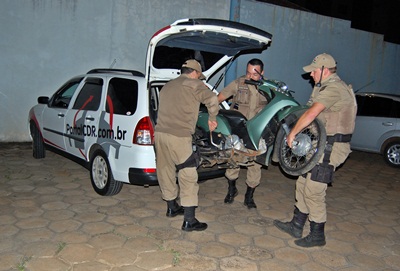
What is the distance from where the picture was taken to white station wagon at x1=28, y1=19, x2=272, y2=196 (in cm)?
468

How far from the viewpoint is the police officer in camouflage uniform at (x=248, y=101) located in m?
5.00

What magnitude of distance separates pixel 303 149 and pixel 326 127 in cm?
36

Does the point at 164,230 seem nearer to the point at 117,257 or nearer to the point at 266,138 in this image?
the point at 117,257

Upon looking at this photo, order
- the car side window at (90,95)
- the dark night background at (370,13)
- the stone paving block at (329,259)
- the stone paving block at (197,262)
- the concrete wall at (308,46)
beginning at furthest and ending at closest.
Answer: the dark night background at (370,13) < the concrete wall at (308,46) < the car side window at (90,95) < the stone paving block at (329,259) < the stone paving block at (197,262)

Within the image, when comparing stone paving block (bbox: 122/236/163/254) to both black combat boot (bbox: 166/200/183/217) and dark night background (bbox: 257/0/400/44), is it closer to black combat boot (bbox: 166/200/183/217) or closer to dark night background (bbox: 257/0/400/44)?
black combat boot (bbox: 166/200/183/217)

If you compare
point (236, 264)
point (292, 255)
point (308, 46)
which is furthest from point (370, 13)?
point (236, 264)

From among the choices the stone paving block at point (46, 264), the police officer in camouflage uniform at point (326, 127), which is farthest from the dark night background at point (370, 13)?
the stone paving block at point (46, 264)

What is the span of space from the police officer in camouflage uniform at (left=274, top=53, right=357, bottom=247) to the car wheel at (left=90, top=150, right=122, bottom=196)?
244 cm

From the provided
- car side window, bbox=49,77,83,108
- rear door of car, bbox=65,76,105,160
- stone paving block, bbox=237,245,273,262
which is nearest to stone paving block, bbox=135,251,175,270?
stone paving block, bbox=237,245,273,262

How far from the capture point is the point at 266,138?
4520mm

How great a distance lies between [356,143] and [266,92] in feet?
16.7

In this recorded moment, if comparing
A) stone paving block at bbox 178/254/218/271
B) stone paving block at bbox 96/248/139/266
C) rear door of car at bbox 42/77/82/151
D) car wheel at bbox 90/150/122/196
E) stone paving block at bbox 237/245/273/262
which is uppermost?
rear door of car at bbox 42/77/82/151

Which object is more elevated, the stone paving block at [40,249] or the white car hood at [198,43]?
the white car hood at [198,43]

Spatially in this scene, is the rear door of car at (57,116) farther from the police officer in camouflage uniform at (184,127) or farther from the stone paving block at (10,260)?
the stone paving block at (10,260)
